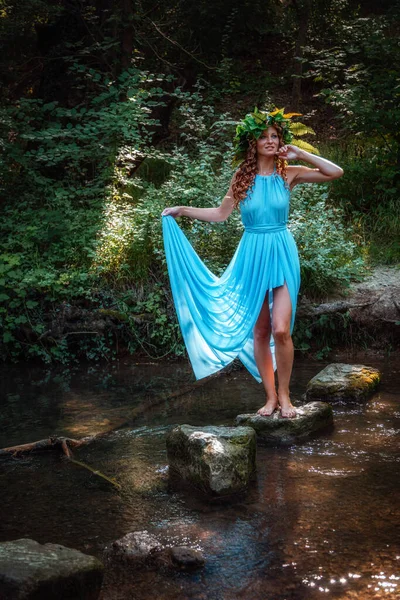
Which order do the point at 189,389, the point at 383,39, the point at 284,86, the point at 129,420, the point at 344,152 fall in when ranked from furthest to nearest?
the point at 284,86
the point at 344,152
the point at 383,39
the point at 189,389
the point at 129,420

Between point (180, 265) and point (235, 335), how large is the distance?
670 mm

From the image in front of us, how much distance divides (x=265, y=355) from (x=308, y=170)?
4.55 ft

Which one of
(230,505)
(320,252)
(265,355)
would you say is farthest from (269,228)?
(320,252)

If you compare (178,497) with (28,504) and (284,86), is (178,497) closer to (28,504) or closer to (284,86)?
(28,504)

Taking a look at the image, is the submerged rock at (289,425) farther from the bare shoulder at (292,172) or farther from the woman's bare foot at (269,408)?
the bare shoulder at (292,172)

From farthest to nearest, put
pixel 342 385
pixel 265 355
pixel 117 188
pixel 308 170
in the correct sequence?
1. pixel 117 188
2. pixel 342 385
3. pixel 265 355
4. pixel 308 170

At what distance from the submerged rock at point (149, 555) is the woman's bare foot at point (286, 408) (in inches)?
71.1

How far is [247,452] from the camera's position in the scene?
4152mm

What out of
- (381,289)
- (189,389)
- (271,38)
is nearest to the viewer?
(189,389)

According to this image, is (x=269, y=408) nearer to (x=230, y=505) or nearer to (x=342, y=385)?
(x=342, y=385)

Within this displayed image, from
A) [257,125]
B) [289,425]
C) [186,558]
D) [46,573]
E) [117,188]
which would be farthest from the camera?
[117,188]

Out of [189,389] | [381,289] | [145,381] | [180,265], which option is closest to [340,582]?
[180,265]

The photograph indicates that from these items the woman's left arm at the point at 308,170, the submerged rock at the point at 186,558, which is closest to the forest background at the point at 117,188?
the woman's left arm at the point at 308,170

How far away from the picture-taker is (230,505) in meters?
3.84
